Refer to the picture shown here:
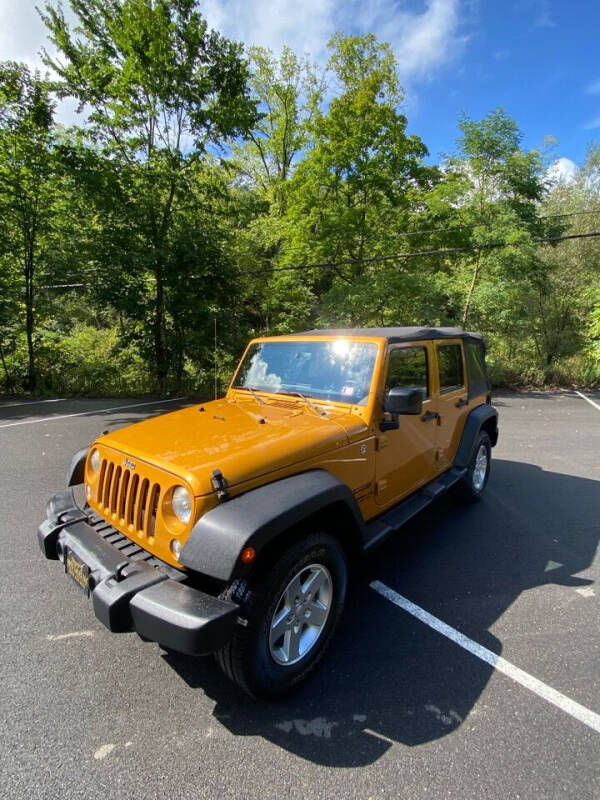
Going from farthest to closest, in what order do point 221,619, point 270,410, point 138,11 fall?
1. point 138,11
2. point 270,410
3. point 221,619

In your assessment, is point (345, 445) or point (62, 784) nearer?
point (62, 784)

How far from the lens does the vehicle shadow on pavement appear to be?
185 cm

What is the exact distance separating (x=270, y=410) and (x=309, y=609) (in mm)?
1371

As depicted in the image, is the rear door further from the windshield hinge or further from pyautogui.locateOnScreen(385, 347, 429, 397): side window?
the windshield hinge

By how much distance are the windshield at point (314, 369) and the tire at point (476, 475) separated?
185cm

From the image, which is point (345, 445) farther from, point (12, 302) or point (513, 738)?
point (12, 302)

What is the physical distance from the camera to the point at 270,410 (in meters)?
2.96

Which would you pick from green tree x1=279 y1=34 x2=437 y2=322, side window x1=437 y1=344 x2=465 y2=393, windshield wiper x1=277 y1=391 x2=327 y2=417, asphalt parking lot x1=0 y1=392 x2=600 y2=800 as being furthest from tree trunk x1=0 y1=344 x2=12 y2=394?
side window x1=437 y1=344 x2=465 y2=393

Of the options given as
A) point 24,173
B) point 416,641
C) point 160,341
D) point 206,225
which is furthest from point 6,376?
point 416,641

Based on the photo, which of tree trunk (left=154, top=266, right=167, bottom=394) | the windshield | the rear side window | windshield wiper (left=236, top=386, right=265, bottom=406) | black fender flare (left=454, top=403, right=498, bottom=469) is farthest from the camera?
tree trunk (left=154, top=266, right=167, bottom=394)

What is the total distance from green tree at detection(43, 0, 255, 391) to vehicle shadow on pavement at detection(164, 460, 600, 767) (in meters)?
11.0

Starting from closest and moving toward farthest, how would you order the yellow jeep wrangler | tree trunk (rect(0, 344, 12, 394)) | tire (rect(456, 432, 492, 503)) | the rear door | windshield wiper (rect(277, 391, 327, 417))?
1. the yellow jeep wrangler
2. windshield wiper (rect(277, 391, 327, 417))
3. the rear door
4. tire (rect(456, 432, 492, 503))
5. tree trunk (rect(0, 344, 12, 394))

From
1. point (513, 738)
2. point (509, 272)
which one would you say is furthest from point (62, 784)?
point (509, 272)

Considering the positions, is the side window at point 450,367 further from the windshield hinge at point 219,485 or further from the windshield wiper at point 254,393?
the windshield hinge at point 219,485
